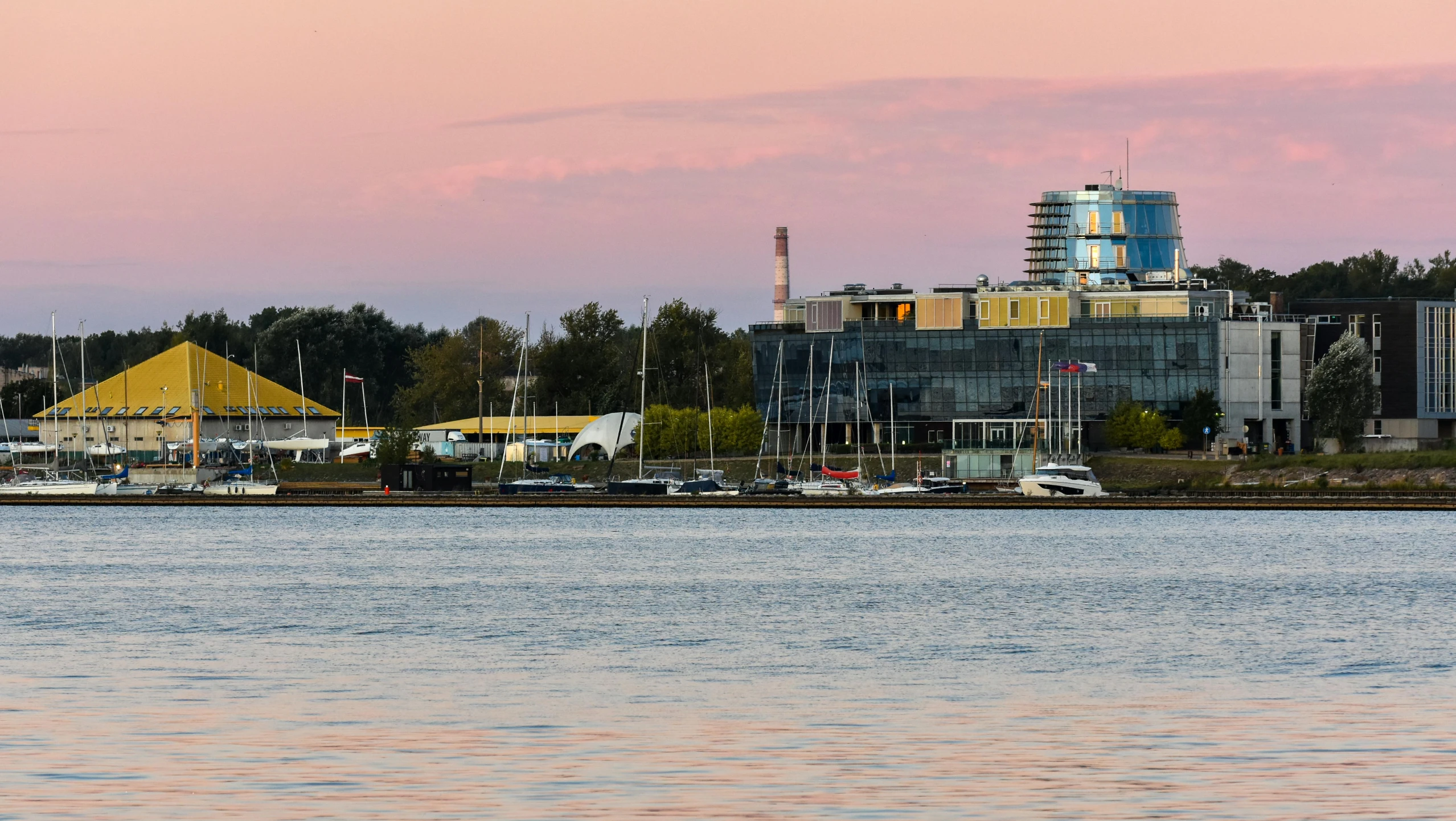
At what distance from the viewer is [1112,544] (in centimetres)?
8738

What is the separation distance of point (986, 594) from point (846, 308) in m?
109

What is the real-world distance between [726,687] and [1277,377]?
131310mm

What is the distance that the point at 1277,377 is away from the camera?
157m

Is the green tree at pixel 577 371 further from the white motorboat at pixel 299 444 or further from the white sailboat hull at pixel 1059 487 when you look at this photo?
the white sailboat hull at pixel 1059 487

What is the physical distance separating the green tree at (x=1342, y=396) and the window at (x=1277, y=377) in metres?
2.82

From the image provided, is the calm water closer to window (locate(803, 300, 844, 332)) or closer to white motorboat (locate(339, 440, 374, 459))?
white motorboat (locate(339, 440, 374, 459))

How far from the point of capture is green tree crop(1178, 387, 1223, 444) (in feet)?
491

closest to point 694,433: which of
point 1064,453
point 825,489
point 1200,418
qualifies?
point 1064,453

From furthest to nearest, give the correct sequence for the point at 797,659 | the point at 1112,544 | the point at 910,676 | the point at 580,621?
the point at 1112,544 → the point at 580,621 → the point at 797,659 → the point at 910,676

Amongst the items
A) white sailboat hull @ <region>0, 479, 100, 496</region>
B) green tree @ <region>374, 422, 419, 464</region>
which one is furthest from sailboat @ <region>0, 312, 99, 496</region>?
green tree @ <region>374, 422, 419, 464</region>

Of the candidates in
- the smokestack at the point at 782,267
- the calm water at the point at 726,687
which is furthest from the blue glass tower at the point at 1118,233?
the calm water at the point at 726,687

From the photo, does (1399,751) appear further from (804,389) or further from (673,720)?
(804,389)

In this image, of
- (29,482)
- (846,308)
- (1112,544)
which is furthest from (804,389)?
(1112,544)

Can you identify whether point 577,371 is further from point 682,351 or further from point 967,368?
point 967,368
